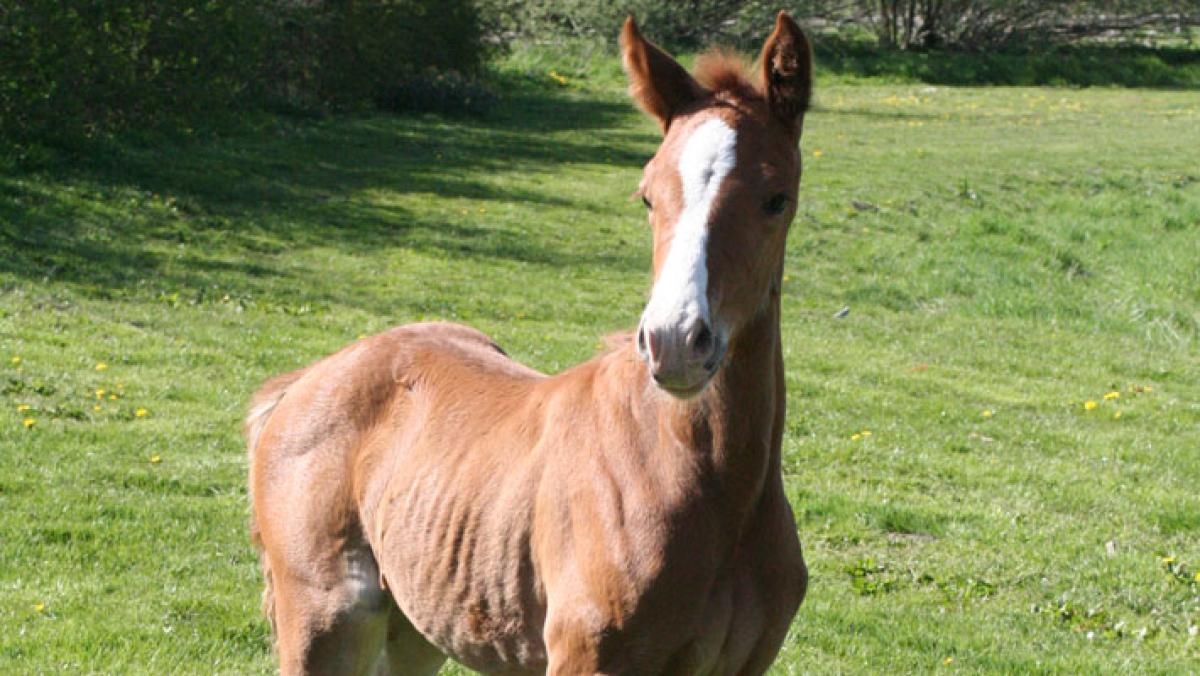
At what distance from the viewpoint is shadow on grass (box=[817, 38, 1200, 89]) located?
1489 inches

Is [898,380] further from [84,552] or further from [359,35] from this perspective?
[359,35]

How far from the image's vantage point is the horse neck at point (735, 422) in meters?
3.50

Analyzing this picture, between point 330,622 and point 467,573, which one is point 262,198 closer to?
point 330,622

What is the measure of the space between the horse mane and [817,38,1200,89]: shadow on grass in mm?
34489

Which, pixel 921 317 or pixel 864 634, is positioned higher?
pixel 864 634

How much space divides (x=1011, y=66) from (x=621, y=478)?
37.2 m

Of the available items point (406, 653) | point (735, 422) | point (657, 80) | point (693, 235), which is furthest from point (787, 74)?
point (406, 653)

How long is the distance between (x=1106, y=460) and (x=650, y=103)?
652 cm

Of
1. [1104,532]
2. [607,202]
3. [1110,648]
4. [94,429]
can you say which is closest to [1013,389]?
[1104,532]

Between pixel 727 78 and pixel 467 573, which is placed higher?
pixel 727 78

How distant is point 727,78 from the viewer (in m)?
3.67

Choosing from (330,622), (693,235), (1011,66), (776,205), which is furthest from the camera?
(1011,66)

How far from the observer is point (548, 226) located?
17.1m

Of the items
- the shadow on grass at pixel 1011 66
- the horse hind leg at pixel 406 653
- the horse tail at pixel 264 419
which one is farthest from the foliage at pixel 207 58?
the horse hind leg at pixel 406 653
